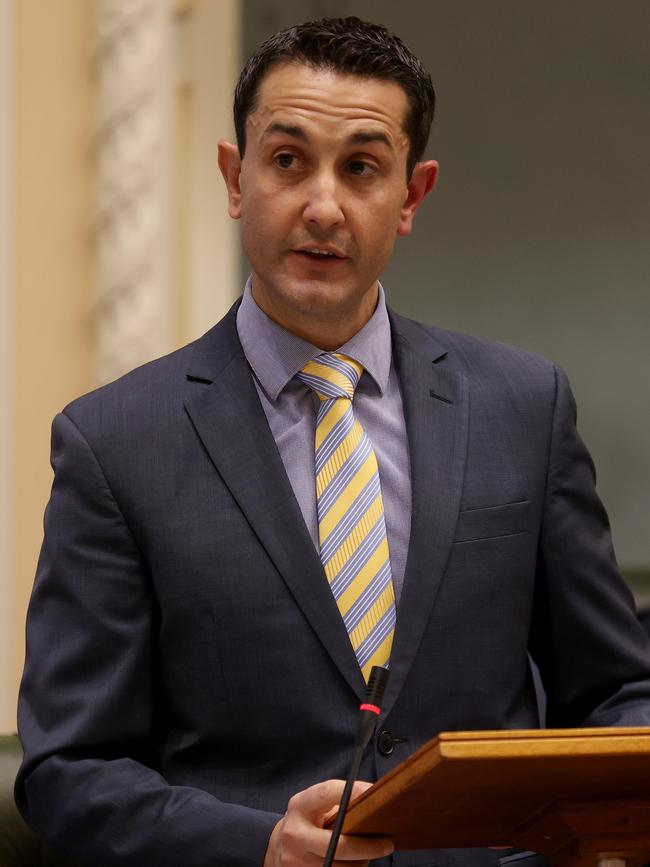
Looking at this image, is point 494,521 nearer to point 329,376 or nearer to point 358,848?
point 329,376

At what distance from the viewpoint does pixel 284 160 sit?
1945mm

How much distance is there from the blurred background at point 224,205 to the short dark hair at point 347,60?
1.02 metres

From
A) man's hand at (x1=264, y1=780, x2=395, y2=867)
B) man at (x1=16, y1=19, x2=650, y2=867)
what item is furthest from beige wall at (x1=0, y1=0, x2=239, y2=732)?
man's hand at (x1=264, y1=780, x2=395, y2=867)

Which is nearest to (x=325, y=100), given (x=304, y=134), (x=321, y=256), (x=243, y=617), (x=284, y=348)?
(x=304, y=134)

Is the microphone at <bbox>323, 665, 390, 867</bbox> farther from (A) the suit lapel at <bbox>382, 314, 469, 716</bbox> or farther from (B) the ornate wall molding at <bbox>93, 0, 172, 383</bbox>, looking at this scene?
(B) the ornate wall molding at <bbox>93, 0, 172, 383</bbox>

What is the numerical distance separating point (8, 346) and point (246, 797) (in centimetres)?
168

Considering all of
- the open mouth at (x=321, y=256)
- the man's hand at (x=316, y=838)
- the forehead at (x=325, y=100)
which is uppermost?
the forehead at (x=325, y=100)

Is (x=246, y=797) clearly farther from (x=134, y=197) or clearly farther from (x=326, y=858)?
(x=134, y=197)

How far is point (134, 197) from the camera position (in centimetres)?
334

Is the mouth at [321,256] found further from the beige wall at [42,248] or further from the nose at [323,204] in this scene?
the beige wall at [42,248]

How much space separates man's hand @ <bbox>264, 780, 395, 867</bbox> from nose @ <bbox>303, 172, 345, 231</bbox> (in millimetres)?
717

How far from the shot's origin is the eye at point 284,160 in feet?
6.36

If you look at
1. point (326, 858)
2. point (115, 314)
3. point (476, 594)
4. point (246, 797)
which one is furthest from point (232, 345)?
point (115, 314)

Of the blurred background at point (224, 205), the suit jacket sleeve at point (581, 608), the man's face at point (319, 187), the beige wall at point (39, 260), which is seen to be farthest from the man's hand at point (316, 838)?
the beige wall at point (39, 260)
